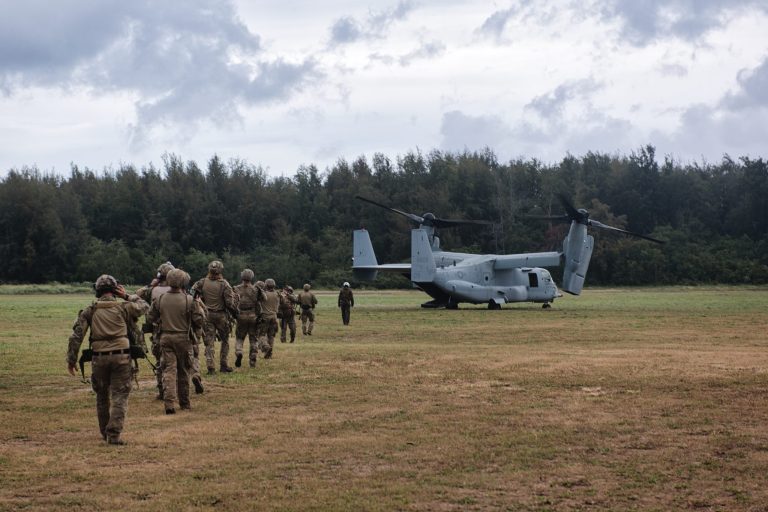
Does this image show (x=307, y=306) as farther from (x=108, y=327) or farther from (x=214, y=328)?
(x=108, y=327)

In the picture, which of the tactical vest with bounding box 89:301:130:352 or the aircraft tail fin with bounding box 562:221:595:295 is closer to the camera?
the tactical vest with bounding box 89:301:130:352

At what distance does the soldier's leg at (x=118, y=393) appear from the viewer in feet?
36.7

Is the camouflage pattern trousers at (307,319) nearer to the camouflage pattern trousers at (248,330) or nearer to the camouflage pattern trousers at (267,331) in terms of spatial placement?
the camouflage pattern trousers at (267,331)

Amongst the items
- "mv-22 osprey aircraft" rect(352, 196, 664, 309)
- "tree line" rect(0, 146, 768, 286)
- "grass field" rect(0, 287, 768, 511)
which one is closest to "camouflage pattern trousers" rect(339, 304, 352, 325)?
"grass field" rect(0, 287, 768, 511)

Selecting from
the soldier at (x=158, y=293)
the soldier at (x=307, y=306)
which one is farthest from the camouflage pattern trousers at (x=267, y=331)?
the soldier at (x=307, y=306)

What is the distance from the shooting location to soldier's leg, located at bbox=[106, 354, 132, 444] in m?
11.2

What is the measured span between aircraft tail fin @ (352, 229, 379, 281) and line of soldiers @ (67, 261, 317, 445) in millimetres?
29259

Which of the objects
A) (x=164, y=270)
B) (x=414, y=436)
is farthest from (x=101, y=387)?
(x=414, y=436)

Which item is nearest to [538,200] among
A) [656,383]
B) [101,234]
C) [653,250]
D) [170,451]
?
[653,250]

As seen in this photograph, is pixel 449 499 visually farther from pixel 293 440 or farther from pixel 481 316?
pixel 481 316

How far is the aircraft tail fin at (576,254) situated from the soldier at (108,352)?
37.4 m

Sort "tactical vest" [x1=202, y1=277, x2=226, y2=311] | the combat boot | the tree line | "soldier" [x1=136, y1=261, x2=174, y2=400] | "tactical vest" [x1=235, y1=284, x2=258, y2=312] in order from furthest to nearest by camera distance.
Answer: the tree line
"tactical vest" [x1=235, y1=284, x2=258, y2=312]
"tactical vest" [x1=202, y1=277, x2=226, y2=311]
the combat boot
"soldier" [x1=136, y1=261, x2=174, y2=400]

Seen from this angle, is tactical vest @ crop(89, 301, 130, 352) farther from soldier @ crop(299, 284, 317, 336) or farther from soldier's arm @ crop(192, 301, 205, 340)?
soldier @ crop(299, 284, 317, 336)

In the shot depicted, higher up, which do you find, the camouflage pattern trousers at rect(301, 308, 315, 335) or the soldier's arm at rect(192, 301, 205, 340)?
the soldier's arm at rect(192, 301, 205, 340)
